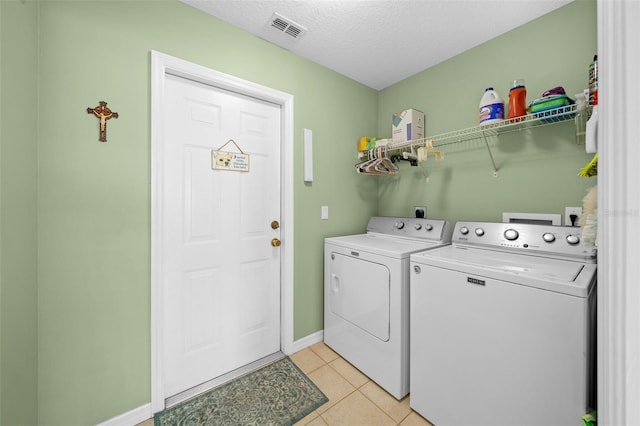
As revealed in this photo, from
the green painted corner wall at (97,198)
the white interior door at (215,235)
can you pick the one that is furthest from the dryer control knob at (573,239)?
the green painted corner wall at (97,198)

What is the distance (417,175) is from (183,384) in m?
2.43

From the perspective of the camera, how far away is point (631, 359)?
0.46 m

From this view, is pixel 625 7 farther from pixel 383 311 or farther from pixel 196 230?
pixel 196 230

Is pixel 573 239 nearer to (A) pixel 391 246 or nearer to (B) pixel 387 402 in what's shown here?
(A) pixel 391 246

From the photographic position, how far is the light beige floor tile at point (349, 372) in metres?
1.71

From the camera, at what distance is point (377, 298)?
163 centimetres

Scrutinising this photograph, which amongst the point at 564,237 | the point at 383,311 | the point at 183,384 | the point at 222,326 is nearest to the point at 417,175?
the point at 564,237

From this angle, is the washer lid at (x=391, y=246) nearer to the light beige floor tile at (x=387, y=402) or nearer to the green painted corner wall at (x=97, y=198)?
the light beige floor tile at (x=387, y=402)

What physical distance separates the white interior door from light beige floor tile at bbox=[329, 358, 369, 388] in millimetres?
509

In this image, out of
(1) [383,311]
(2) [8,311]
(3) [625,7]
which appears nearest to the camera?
(3) [625,7]

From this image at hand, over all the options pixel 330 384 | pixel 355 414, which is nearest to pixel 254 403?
pixel 330 384

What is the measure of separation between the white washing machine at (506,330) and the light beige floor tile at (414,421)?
45mm

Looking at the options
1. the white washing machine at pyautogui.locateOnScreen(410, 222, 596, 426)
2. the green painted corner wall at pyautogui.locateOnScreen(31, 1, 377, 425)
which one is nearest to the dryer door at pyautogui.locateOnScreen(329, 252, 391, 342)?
the white washing machine at pyautogui.locateOnScreen(410, 222, 596, 426)

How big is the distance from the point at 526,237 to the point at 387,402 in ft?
4.32
